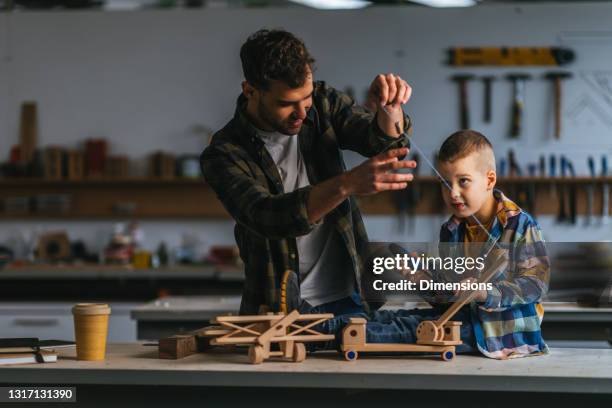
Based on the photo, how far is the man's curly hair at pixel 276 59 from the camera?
81.5 inches

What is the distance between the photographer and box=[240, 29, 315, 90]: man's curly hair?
6.79 feet

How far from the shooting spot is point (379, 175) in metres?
1.76

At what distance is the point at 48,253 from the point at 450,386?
4582 mm

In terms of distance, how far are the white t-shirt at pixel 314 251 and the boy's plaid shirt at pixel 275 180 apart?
0.02 meters

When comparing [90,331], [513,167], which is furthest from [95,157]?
[90,331]

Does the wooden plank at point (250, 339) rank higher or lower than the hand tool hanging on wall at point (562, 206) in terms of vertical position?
lower

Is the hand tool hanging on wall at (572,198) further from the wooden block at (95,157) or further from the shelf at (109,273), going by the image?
the wooden block at (95,157)

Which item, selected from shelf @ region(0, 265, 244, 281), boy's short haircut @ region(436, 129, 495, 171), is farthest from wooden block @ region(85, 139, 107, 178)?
boy's short haircut @ region(436, 129, 495, 171)

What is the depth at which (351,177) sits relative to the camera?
1802mm

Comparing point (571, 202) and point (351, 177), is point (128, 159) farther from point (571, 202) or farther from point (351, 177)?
point (351, 177)

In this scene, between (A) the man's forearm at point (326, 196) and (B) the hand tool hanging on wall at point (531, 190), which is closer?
(A) the man's forearm at point (326, 196)

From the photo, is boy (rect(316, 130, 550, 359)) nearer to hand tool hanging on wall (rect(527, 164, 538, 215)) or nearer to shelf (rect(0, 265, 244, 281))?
shelf (rect(0, 265, 244, 281))

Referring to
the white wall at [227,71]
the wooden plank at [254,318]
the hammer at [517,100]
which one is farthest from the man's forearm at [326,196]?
the hammer at [517,100]

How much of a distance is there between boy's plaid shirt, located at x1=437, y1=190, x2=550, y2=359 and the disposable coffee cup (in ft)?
2.47
